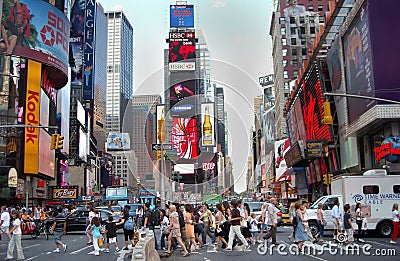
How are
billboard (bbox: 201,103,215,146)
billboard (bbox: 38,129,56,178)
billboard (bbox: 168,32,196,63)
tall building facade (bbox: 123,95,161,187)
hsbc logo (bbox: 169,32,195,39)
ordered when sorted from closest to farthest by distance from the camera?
tall building facade (bbox: 123,95,161,187) < billboard (bbox: 201,103,215,146) < billboard (bbox: 168,32,196,63) < billboard (bbox: 38,129,56,178) < hsbc logo (bbox: 169,32,195,39)

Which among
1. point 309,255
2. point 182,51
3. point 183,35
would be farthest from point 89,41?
point 309,255

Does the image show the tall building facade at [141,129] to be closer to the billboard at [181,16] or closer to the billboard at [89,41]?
the billboard at [181,16]

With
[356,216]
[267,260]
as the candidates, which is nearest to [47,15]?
[356,216]

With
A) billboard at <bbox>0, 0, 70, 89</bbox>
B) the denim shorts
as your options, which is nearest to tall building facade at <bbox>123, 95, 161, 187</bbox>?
the denim shorts

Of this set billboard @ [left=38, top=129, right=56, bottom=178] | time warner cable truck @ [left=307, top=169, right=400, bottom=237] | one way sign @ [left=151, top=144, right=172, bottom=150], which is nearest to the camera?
one way sign @ [left=151, top=144, right=172, bottom=150]

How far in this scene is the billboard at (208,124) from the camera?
15.0m

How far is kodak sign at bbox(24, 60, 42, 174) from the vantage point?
197ft

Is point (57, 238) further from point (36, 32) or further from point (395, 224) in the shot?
point (36, 32)

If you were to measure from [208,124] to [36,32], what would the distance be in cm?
5469

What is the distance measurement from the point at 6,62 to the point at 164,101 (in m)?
48.1

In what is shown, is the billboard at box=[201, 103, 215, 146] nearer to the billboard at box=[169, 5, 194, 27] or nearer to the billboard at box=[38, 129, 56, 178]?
the billboard at box=[38, 129, 56, 178]

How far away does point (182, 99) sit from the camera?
15.4 m

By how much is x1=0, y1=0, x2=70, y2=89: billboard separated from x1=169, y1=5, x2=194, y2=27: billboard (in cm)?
4281

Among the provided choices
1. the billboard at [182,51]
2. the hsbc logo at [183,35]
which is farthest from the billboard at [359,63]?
the hsbc logo at [183,35]
